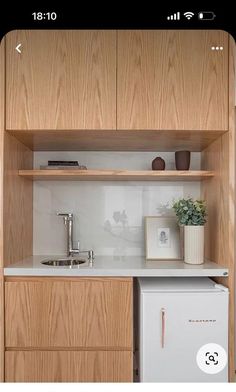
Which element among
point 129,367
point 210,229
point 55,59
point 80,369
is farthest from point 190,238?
point 55,59

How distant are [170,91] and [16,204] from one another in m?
0.94

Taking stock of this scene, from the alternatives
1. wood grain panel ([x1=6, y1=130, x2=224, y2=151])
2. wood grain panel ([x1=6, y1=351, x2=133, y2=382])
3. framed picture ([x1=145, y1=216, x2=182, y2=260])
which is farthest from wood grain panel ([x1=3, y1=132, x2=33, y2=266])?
framed picture ([x1=145, y1=216, x2=182, y2=260])

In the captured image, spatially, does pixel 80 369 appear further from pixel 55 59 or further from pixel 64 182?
pixel 55 59

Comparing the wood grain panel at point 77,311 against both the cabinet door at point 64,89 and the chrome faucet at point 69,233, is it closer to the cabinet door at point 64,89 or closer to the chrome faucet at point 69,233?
the chrome faucet at point 69,233

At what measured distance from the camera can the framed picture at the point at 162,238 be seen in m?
1.93

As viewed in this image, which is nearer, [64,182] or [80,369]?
[80,369]

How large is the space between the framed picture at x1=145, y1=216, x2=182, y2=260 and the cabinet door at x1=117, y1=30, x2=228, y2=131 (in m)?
0.61

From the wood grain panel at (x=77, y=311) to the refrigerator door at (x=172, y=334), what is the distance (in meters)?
0.10

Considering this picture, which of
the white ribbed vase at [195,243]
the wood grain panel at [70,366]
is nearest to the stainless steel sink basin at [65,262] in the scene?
the wood grain panel at [70,366]

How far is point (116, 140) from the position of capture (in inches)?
70.2

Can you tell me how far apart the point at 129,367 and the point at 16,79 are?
4.62ft

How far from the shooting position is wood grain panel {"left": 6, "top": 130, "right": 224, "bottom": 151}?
164 centimetres

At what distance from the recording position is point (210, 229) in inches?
73.9
